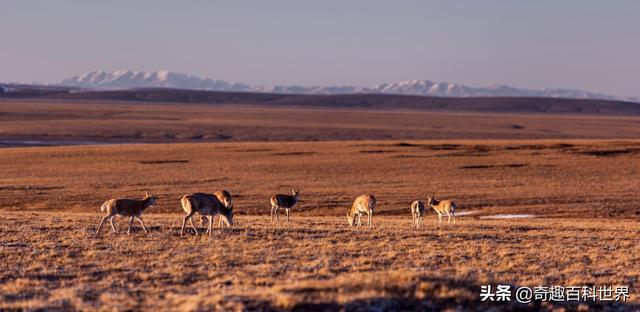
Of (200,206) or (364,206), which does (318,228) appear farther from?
(200,206)

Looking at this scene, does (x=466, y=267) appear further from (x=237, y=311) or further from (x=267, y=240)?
(x=237, y=311)

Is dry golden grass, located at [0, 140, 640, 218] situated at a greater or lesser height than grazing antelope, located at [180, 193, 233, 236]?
lesser

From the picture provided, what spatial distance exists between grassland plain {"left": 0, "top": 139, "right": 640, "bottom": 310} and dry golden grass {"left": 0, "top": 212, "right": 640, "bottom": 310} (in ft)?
0.13

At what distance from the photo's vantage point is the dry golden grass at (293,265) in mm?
12148

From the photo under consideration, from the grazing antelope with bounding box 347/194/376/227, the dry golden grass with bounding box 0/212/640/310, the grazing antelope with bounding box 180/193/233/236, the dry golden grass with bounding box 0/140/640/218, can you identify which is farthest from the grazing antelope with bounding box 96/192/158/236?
the dry golden grass with bounding box 0/140/640/218

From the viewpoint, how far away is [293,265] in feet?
52.9

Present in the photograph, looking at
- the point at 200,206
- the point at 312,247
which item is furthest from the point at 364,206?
the point at 312,247

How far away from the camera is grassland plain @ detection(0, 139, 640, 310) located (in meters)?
12.5

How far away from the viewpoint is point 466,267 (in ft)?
55.6

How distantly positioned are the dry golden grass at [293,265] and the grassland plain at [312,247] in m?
0.04

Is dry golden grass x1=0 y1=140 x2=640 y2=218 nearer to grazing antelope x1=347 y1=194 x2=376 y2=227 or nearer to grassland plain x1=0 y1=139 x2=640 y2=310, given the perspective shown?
grassland plain x1=0 y1=139 x2=640 y2=310

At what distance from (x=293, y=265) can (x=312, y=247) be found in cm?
285

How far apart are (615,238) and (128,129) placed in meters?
96.2

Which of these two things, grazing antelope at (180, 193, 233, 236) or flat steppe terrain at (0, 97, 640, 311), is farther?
grazing antelope at (180, 193, 233, 236)
